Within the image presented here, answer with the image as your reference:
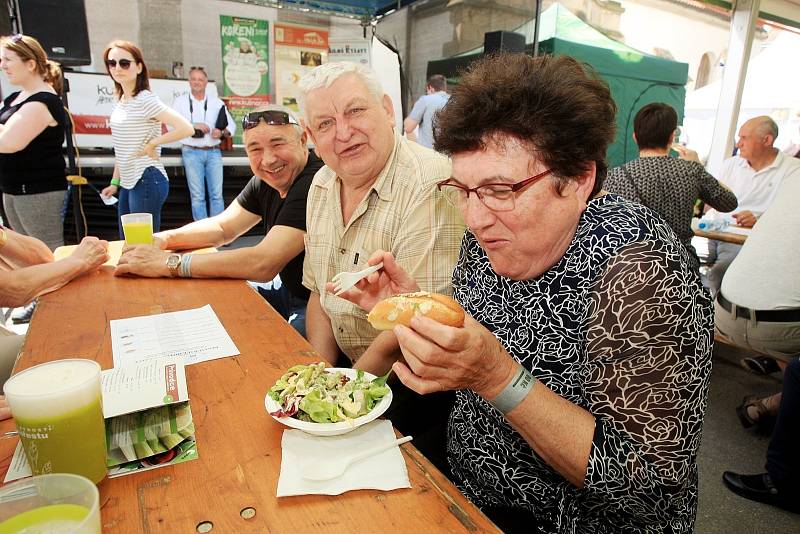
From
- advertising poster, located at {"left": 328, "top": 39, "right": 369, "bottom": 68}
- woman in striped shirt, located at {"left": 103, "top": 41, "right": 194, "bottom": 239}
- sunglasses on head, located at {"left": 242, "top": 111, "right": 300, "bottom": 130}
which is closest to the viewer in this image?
sunglasses on head, located at {"left": 242, "top": 111, "right": 300, "bottom": 130}

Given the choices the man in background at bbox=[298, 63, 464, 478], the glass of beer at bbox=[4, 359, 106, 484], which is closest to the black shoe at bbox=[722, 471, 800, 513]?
the man in background at bbox=[298, 63, 464, 478]

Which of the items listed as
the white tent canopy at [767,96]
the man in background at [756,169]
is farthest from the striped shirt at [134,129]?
the white tent canopy at [767,96]

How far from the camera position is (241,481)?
2.77 ft

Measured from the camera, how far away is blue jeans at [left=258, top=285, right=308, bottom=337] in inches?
92.2

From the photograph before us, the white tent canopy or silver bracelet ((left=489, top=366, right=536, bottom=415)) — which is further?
the white tent canopy

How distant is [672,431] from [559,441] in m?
0.21

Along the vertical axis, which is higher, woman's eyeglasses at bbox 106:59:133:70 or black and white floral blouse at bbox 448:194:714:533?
woman's eyeglasses at bbox 106:59:133:70

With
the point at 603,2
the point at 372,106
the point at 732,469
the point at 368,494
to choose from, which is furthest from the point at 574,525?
the point at 603,2

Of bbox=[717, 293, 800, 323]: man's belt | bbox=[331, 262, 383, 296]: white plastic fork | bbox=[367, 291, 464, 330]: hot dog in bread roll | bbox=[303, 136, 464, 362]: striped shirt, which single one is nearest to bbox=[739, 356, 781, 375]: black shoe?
bbox=[717, 293, 800, 323]: man's belt

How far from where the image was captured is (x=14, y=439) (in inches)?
37.5

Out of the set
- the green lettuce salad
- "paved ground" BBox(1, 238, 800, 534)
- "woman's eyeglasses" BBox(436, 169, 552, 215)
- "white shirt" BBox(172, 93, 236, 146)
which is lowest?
"paved ground" BBox(1, 238, 800, 534)

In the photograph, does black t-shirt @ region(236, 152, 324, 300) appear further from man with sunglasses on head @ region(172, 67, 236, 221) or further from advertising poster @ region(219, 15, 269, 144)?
advertising poster @ region(219, 15, 269, 144)

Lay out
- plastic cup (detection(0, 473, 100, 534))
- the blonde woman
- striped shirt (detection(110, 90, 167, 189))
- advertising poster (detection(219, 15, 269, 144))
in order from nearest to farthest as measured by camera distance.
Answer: plastic cup (detection(0, 473, 100, 534)) < the blonde woman < striped shirt (detection(110, 90, 167, 189)) < advertising poster (detection(219, 15, 269, 144))

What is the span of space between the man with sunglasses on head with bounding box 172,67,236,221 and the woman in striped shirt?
7.22 ft
